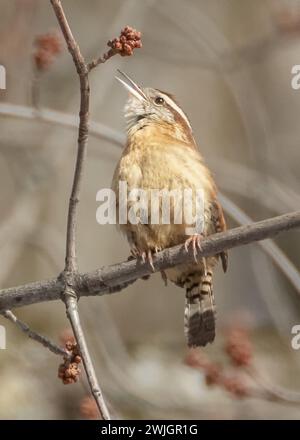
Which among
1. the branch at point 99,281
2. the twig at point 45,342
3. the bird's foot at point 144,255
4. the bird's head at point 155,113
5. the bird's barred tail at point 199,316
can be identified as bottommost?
the twig at point 45,342

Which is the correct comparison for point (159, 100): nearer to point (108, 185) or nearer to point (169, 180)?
point (169, 180)

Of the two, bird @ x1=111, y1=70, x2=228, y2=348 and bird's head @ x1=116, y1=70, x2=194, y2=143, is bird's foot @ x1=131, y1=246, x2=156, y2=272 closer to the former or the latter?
bird @ x1=111, y1=70, x2=228, y2=348


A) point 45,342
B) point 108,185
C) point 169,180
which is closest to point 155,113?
point 169,180

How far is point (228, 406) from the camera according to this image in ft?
17.3

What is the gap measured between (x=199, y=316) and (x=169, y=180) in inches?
28.6

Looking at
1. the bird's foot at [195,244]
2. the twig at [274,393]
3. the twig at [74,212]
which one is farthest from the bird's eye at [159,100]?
the twig at [74,212]

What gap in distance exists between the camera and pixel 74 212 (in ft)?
9.77

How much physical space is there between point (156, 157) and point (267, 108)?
4.71 m

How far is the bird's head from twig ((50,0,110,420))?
1.20 metres

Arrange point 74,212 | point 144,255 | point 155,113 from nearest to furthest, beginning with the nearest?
point 74,212
point 144,255
point 155,113

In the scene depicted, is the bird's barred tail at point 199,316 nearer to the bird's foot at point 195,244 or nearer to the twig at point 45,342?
the bird's foot at point 195,244

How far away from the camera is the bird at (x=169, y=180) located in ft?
12.2

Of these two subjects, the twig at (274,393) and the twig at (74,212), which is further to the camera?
the twig at (274,393)

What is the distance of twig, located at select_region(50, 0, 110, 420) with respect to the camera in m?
2.60
